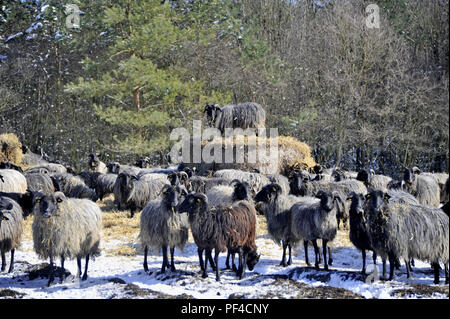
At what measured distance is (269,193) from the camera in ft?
29.3

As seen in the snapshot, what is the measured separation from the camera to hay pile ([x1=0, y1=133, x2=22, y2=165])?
17484 mm

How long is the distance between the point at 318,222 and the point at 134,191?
6060 mm

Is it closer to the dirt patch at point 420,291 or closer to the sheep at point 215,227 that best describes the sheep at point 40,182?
the sheep at point 215,227

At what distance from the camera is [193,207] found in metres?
7.53

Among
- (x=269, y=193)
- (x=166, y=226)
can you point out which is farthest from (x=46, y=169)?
(x=269, y=193)

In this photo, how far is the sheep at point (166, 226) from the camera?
25.8 feet

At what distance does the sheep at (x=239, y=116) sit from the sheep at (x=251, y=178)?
13.1ft

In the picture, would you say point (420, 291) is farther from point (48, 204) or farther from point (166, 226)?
point (48, 204)

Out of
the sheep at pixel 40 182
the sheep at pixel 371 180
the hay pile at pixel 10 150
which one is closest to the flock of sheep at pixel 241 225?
the sheep at pixel 371 180

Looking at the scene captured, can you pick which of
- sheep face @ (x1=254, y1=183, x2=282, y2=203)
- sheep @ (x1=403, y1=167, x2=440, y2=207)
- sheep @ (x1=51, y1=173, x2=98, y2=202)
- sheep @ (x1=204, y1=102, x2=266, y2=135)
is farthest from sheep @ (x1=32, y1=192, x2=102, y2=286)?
sheep @ (x1=204, y1=102, x2=266, y2=135)

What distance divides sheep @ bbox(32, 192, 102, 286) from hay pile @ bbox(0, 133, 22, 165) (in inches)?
435

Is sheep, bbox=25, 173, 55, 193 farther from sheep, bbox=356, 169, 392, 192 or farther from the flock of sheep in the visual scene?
sheep, bbox=356, 169, 392, 192

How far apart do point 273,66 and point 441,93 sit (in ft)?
61.8
